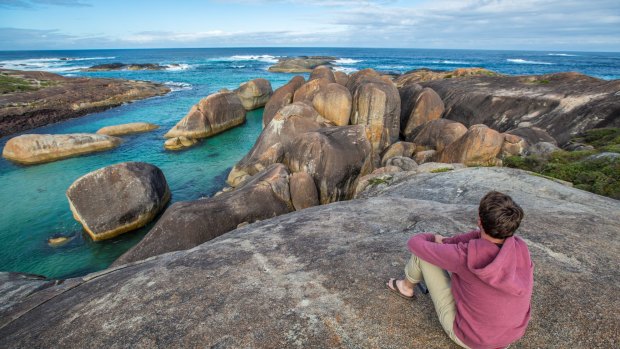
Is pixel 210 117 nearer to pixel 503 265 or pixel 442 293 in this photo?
pixel 442 293

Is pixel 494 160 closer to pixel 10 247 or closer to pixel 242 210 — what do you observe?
pixel 242 210

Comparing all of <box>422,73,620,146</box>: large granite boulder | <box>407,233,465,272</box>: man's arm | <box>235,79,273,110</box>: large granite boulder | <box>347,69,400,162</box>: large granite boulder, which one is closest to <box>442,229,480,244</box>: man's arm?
<box>407,233,465,272</box>: man's arm

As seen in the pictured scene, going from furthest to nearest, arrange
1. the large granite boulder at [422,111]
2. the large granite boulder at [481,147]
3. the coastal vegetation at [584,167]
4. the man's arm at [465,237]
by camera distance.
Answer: the large granite boulder at [422,111] < the large granite boulder at [481,147] < the coastal vegetation at [584,167] < the man's arm at [465,237]

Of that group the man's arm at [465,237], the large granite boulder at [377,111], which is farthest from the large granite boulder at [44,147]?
the man's arm at [465,237]

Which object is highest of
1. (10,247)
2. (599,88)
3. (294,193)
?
(599,88)

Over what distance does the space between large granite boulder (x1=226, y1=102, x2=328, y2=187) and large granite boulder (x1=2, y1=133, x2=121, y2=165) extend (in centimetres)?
1451

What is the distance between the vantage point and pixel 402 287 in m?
4.29

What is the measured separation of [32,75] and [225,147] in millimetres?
56381

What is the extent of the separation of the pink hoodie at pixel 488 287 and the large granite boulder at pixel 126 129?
113 ft

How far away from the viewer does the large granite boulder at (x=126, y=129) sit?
103ft

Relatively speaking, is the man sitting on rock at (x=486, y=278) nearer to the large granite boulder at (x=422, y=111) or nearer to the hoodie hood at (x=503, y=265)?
the hoodie hood at (x=503, y=265)

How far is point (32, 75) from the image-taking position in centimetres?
6097

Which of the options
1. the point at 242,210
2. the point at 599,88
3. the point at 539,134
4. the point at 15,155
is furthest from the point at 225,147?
the point at 599,88

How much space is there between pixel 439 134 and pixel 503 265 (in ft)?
60.3
